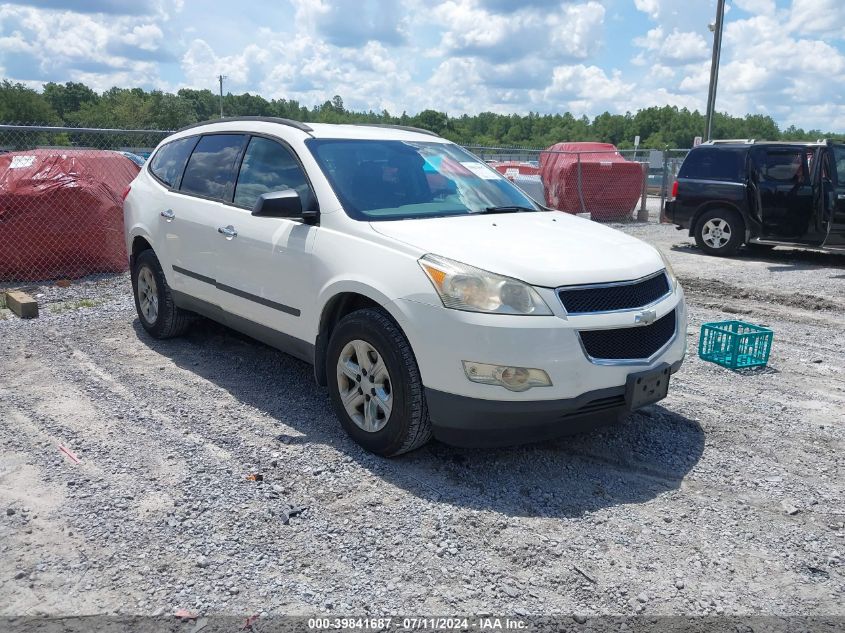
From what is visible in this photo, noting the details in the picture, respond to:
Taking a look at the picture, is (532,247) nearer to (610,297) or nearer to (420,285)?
(610,297)

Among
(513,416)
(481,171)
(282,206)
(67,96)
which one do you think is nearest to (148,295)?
(282,206)

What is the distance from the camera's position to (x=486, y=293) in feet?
12.0

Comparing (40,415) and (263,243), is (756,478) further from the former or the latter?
(40,415)

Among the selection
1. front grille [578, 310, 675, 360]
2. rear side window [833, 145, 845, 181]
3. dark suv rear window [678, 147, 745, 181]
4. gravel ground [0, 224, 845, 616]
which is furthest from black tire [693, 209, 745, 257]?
front grille [578, 310, 675, 360]

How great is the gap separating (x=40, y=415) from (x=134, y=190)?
2.49 m

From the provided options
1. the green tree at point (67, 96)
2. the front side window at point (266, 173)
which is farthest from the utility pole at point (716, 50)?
the green tree at point (67, 96)

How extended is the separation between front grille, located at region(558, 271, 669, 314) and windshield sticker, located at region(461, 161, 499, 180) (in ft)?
5.56

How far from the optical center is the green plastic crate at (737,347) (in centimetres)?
603

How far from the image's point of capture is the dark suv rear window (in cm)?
1243

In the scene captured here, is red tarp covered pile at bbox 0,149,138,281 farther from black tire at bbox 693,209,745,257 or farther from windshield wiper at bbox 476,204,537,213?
black tire at bbox 693,209,745,257

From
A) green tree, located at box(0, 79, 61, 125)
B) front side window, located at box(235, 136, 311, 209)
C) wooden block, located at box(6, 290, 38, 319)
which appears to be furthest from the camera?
green tree, located at box(0, 79, 61, 125)

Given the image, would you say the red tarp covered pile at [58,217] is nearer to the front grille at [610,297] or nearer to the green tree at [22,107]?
the front grille at [610,297]

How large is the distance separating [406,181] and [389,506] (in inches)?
85.5

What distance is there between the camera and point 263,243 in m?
4.81
